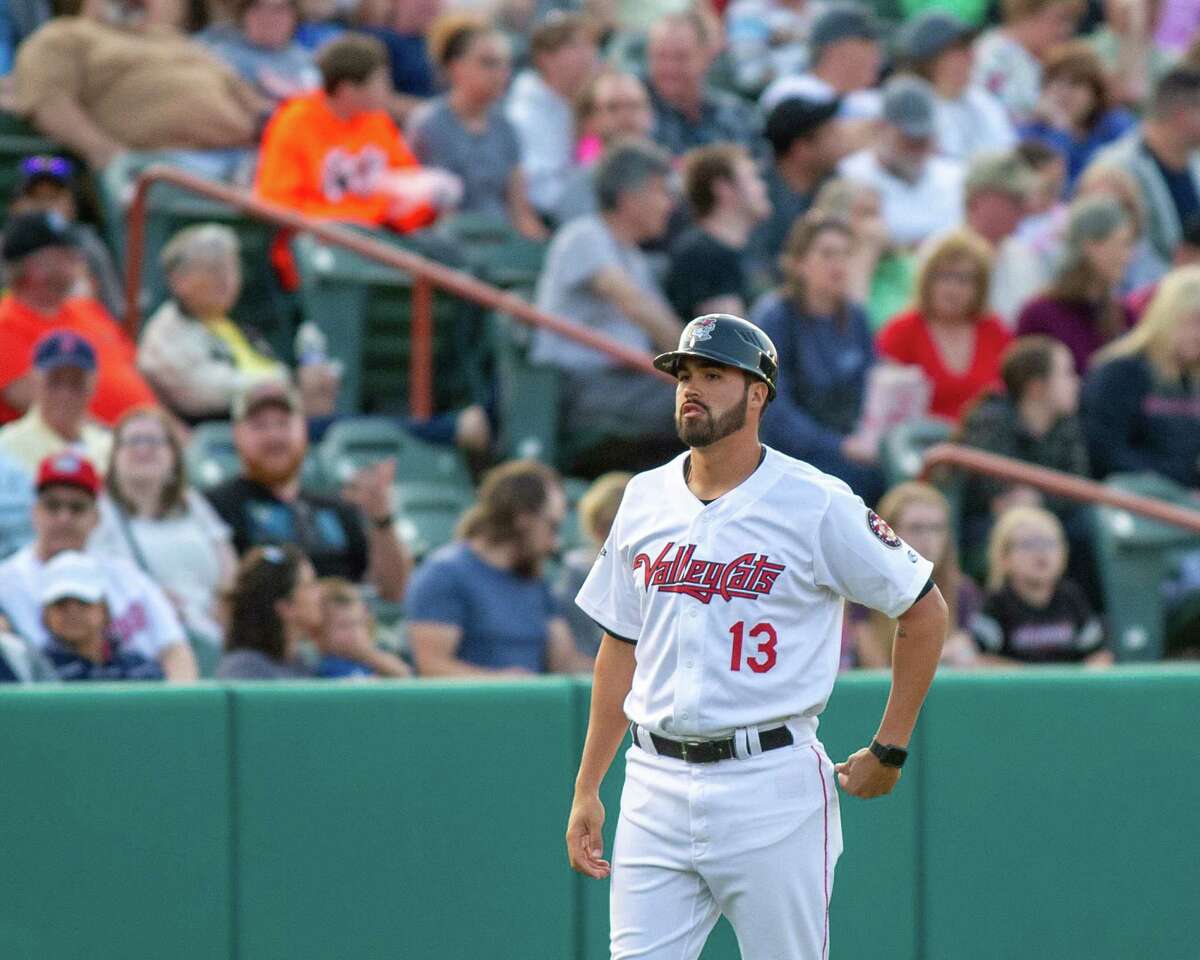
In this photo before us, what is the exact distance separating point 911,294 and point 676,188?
1132 mm

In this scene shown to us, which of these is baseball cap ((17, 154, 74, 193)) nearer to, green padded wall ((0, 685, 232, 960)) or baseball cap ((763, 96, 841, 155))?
baseball cap ((763, 96, 841, 155))

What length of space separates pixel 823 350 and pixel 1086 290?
1.42 metres

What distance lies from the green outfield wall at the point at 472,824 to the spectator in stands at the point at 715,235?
3.13 meters

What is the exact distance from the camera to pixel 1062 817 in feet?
20.2

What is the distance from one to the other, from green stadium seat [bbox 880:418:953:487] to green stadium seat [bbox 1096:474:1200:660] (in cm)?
70

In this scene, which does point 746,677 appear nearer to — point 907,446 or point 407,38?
point 907,446

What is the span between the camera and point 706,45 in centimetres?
1120

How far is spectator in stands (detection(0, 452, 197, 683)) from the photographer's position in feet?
21.4

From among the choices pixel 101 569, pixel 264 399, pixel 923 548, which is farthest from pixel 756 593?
pixel 264 399

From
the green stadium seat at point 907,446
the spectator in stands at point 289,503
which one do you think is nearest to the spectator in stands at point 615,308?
the green stadium seat at point 907,446

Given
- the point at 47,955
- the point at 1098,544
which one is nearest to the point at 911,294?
the point at 1098,544

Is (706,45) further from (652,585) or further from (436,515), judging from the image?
(652,585)

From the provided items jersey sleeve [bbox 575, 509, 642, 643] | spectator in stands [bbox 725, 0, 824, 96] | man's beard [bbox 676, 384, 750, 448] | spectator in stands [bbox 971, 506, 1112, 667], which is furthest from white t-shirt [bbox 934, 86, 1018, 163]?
man's beard [bbox 676, 384, 750, 448]

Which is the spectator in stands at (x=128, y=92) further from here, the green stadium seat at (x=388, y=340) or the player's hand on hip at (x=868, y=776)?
the player's hand on hip at (x=868, y=776)
